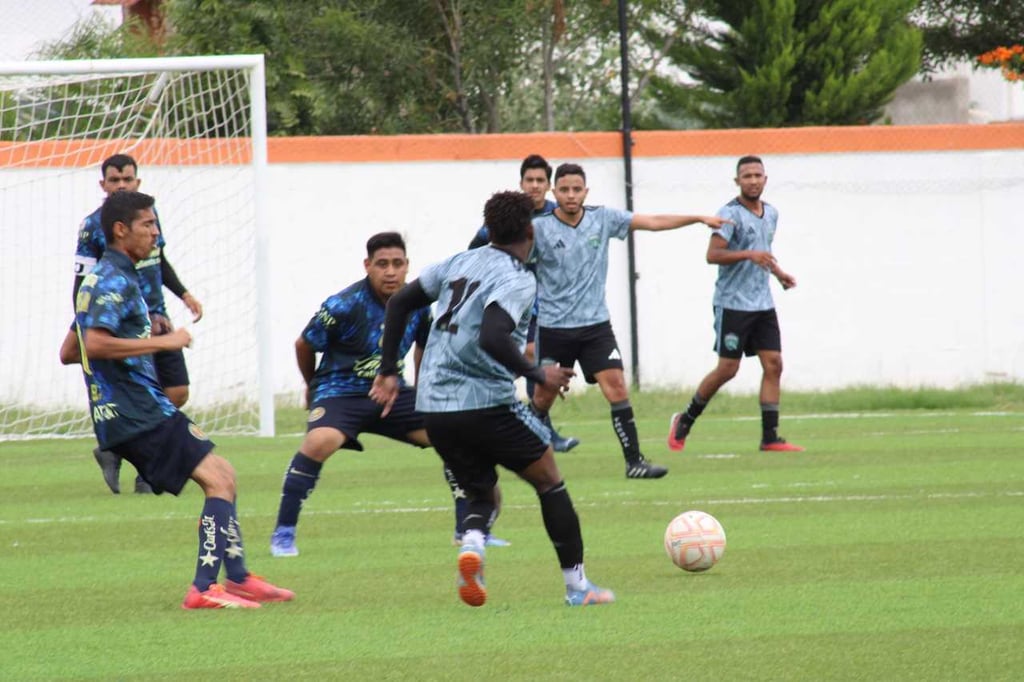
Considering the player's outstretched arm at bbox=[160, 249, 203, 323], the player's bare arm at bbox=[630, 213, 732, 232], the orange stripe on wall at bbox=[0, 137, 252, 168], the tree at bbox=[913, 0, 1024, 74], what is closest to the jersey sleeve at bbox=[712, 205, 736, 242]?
the player's bare arm at bbox=[630, 213, 732, 232]

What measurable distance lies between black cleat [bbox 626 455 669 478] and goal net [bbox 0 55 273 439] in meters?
5.40

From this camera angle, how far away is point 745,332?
13.0 meters

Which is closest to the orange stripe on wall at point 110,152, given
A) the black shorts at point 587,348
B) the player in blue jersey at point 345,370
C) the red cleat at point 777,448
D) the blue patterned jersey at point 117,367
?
the black shorts at point 587,348

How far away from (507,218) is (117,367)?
173 cm

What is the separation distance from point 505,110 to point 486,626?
57.7 feet

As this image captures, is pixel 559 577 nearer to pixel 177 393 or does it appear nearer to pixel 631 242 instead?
pixel 177 393

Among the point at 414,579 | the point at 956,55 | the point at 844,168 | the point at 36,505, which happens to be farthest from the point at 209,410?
the point at 956,55

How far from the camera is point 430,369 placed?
22.4ft

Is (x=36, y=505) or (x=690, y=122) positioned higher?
(x=690, y=122)

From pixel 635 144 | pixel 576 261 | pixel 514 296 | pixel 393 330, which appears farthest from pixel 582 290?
pixel 635 144

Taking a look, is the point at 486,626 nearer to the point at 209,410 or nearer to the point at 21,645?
the point at 21,645

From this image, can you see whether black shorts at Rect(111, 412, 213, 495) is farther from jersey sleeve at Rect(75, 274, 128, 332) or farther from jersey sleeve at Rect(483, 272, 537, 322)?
jersey sleeve at Rect(483, 272, 537, 322)

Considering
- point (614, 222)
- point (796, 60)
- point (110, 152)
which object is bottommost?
point (614, 222)

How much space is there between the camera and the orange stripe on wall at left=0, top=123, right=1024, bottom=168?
1767 cm
